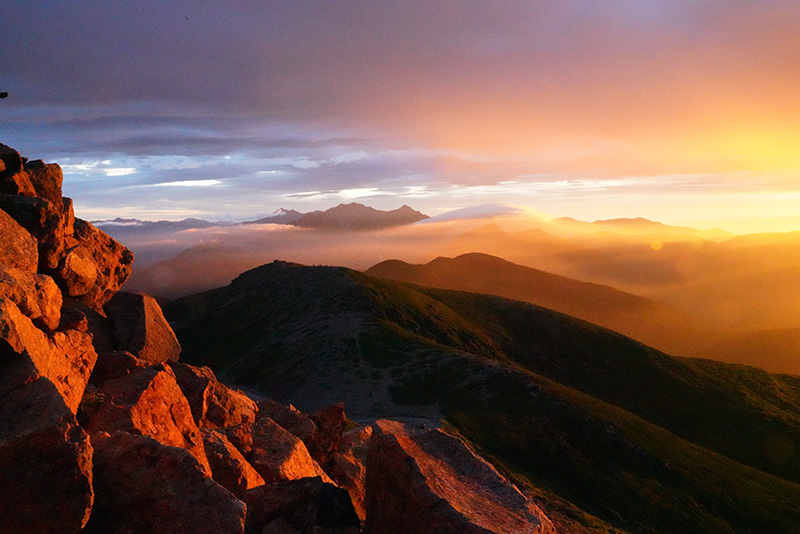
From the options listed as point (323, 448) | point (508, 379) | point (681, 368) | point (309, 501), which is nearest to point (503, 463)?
point (508, 379)

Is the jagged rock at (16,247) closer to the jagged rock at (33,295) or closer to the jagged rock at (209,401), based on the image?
the jagged rock at (33,295)

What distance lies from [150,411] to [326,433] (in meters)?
11.5

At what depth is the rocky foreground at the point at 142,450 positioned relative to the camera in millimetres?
10727

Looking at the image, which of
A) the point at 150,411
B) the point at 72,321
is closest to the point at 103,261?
the point at 72,321

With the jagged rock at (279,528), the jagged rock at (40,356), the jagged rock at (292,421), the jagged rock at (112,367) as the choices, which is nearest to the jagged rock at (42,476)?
the jagged rock at (40,356)

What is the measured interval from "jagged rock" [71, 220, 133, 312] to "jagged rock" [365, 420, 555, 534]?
17.1 metres

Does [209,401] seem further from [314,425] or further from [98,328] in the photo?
[98,328]

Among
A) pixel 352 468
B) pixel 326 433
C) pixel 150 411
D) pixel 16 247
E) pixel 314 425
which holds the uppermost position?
pixel 16 247

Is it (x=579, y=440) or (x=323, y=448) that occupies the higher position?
(x=323, y=448)

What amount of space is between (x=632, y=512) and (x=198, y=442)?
54.2 m

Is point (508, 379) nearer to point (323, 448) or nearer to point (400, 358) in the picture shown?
point (400, 358)

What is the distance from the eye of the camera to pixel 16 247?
16750mm

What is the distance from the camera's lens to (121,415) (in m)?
14.3

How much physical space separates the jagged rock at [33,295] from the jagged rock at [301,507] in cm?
862
